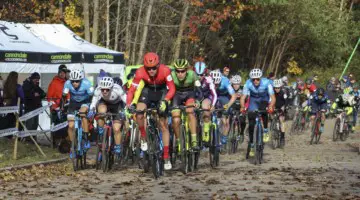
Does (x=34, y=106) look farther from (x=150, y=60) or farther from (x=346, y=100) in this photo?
(x=346, y=100)

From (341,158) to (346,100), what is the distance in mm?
9591

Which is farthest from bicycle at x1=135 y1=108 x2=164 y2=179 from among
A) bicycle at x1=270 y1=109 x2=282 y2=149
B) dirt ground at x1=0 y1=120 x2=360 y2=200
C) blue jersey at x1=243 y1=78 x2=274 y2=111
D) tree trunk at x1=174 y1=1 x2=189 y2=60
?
tree trunk at x1=174 y1=1 x2=189 y2=60

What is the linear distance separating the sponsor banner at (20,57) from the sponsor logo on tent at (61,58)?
42 cm

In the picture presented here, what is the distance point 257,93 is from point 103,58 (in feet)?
26.8

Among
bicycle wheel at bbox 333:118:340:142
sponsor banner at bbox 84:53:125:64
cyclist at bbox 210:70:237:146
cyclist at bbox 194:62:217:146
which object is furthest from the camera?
bicycle wheel at bbox 333:118:340:142

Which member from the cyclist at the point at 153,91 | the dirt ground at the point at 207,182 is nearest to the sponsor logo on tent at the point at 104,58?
the dirt ground at the point at 207,182

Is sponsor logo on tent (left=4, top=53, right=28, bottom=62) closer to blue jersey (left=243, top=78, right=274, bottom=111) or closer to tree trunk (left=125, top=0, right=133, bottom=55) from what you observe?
blue jersey (left=243, top=78, right=274, bottom=111)

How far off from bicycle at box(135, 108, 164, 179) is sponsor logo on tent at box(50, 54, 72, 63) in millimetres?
9540

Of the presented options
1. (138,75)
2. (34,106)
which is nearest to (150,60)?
(138,75)

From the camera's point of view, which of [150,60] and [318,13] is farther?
[318,13]

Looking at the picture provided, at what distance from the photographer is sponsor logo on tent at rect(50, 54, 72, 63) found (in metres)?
25.5

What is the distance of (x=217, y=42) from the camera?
48.7m

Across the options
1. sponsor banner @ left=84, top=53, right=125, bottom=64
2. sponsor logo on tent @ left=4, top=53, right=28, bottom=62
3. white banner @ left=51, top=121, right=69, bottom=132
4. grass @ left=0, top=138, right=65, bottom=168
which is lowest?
grass @ left=0, top=138, right=65, bottom=168

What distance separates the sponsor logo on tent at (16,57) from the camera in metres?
24.2
